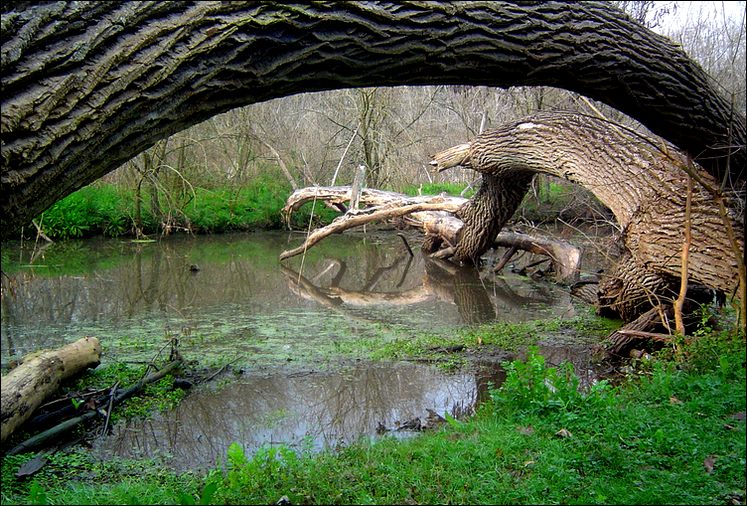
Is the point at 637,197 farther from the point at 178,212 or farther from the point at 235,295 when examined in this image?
the point at 178,212

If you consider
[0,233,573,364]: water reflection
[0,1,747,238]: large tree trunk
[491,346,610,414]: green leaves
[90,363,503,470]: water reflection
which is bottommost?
[90,363,503,470]: water reflection

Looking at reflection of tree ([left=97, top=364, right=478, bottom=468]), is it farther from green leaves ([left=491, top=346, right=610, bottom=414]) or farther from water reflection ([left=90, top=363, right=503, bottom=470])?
green leaves ([left=491, top=346, right=610, bottom=414])

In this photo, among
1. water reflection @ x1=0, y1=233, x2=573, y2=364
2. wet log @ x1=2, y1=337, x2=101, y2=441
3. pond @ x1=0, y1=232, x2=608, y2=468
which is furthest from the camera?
water reflection @ x1=0, y1=233, x2=573, y2=364

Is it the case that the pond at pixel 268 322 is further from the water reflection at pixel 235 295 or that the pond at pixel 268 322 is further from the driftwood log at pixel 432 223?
the driftwood log at pixel 432 223

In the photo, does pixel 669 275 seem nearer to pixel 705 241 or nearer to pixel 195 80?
pixel 705 241

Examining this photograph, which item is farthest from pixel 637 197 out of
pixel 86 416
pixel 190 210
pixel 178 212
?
pixel 190 210

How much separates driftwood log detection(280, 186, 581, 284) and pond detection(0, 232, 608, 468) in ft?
1.36

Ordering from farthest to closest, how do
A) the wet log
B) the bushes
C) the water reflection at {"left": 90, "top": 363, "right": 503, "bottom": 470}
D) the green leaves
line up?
the bushes → the water reflection at {"left": 90, "top": 363, "right": 503, "bottom": 470} → the wet log → the green leaves

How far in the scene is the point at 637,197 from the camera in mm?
6797

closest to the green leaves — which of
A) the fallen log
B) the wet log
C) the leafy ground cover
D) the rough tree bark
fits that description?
the rough tree bark

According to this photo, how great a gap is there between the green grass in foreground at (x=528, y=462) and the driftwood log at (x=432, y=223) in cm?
600

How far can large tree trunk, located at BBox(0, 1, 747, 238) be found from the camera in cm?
270

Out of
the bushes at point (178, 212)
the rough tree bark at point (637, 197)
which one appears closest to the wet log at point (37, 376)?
the rough tree bark at point (637, 197)

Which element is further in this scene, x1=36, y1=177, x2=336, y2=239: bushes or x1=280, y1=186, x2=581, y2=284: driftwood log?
x1=36, y1=177, x2=336, y2=239: bushes
